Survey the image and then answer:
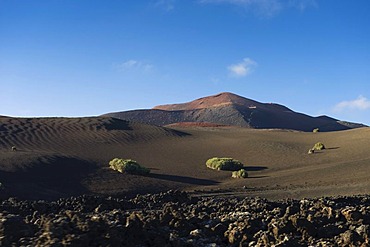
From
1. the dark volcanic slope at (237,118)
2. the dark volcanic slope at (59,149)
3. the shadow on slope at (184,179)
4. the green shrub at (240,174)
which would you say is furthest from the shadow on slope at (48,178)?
the dark volcanic slope at (237,118)

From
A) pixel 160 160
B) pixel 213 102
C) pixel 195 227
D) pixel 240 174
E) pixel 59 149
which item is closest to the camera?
pixel 195 227

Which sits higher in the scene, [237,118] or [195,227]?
[237,118]

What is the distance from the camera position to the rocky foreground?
6.47 metres

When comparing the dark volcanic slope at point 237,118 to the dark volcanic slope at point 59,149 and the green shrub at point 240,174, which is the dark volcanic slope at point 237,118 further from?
the green shrub at point 240,174

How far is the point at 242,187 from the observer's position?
811 inches

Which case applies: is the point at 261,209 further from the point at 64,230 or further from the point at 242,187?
the point at 242,187

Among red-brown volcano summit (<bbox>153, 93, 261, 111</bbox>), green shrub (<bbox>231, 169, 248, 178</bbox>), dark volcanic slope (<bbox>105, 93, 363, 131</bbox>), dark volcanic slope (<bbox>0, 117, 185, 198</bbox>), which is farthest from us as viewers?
red-brown volcano summit (<bbox>153, 93, 261, 111</bbox>)

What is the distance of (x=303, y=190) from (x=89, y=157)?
42.6 feet

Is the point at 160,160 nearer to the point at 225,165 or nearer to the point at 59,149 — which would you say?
the point at 225,165

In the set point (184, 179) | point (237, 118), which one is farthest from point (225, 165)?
point (237, 118)

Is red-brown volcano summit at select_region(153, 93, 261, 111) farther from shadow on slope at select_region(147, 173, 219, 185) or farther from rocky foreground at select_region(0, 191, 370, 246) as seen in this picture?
rocky foreground at select_region(0, 191, 370, 246)

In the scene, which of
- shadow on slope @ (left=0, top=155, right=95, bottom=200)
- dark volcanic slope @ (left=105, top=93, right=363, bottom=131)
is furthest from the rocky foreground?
dark volcanic slope @ (left=105, top=93, right=363, bottom=131)

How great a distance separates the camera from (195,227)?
858cm

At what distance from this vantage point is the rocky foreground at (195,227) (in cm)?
647
